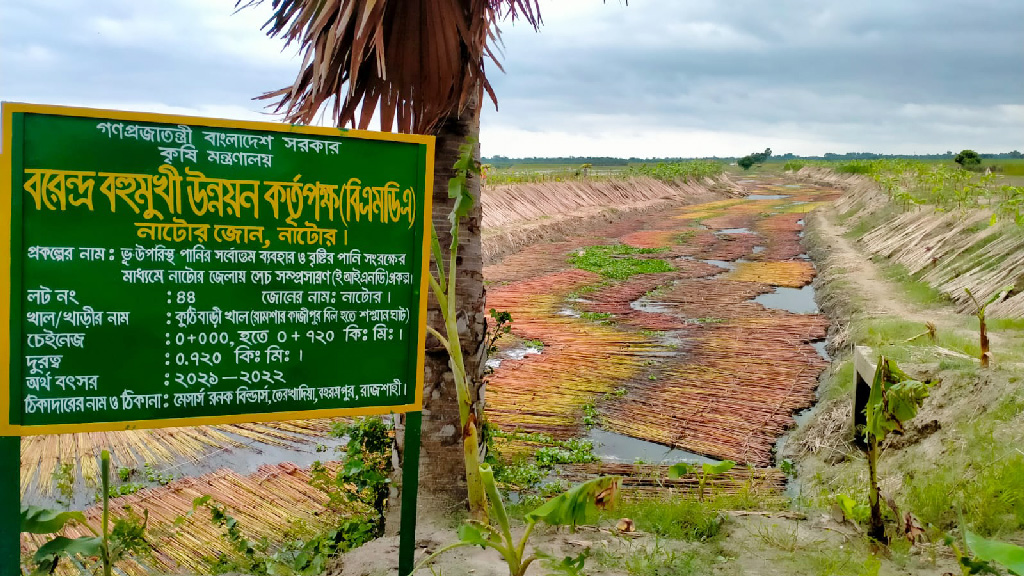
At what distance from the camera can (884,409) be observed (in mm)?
3391

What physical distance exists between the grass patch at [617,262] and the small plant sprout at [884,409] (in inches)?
405

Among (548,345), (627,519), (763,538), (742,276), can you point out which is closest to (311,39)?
(627,519)

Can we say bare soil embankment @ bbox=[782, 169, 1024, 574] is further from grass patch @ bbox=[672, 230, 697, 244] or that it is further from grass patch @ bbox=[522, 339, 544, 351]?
grass patch @ bbox=[672, 230, 697, 244]

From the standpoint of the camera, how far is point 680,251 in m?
17.8

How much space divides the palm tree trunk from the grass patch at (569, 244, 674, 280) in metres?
10.0

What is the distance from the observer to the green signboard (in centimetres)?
221

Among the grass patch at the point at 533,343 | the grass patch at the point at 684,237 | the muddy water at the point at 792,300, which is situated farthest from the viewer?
the grass patch at the point at 684,237

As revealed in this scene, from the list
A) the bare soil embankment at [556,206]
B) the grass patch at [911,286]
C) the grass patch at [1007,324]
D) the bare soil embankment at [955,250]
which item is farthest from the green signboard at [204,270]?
the bare soil embankment at [556,206]

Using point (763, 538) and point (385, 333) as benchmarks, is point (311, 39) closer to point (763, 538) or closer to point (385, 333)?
point (385, 333)

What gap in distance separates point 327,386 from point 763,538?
7.40ft

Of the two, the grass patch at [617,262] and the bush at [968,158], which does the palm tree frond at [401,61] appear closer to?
the grass patch at [617,262]

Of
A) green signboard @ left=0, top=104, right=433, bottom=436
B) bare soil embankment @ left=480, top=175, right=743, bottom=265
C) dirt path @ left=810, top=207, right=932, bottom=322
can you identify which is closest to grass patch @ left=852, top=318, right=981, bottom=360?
dirt path @ left=810, top=207, right=932, bottom=322

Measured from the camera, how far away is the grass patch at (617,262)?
14.4 meters

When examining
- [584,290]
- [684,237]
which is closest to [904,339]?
[584,290]
